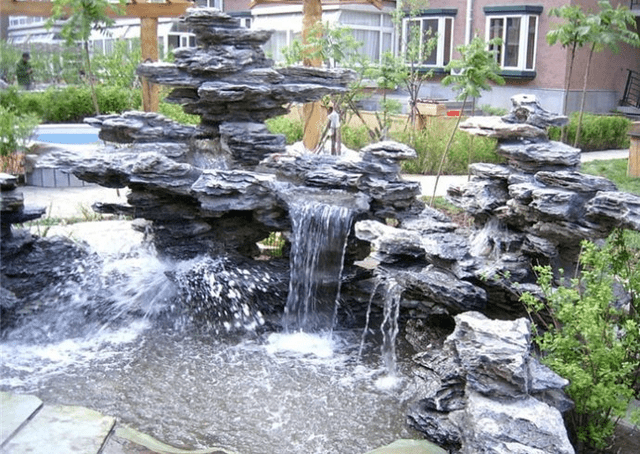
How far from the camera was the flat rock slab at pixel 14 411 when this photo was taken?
5008 millimetres

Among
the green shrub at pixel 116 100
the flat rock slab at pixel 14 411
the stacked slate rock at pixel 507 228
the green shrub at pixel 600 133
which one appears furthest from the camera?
the green shrub at pixel 600 133

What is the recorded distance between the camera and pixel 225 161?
28.8ft

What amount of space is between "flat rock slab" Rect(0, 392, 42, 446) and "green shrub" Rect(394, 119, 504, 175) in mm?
10204

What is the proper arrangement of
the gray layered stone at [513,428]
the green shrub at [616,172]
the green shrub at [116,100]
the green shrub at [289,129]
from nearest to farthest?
the gray layered stone at [513,428], the green shrub at [616,172], the green shrub at [289,129], the green shrub at [116,100]

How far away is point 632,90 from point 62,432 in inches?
1012

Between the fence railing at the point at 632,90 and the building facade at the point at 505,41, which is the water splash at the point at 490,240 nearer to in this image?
the building facade at the point at 505,41

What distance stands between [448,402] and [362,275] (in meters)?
2.91

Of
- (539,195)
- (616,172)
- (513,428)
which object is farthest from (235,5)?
(513,428)

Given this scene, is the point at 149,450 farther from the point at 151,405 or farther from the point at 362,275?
the point at 362,275

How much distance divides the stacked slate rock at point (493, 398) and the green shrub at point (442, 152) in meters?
9.63

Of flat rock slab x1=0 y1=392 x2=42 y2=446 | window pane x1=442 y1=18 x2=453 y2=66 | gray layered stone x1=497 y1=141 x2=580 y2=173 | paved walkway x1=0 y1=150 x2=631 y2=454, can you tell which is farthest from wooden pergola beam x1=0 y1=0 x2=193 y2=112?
window pane x1=442 y1=18 x2=453 y2=66

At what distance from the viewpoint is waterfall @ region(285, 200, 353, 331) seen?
24.7 feet

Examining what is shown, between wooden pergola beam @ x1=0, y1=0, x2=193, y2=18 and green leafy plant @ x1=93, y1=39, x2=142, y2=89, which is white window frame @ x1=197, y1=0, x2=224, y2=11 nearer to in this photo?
green leafy plant @ x1=93, y1=39, x2=142, y2=89

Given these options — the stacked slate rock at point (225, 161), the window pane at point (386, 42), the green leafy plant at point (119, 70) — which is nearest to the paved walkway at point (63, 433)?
the stacked slate rock at point (225, 161)
